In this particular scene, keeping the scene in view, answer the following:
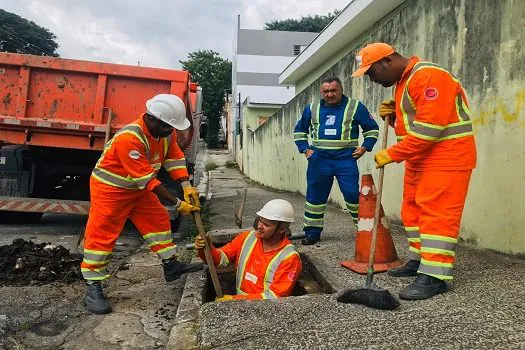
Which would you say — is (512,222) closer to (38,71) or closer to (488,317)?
(488,317)

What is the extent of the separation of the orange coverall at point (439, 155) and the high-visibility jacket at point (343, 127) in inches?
57.6

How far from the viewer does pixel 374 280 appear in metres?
3.29

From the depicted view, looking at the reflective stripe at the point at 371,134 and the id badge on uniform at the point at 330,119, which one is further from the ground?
the id badge on uniform at the point at 330,119

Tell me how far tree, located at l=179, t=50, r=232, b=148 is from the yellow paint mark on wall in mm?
34047

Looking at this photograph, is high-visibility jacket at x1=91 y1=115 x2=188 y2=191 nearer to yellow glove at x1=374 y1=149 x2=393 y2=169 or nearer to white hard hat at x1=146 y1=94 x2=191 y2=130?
white hard hat at x1=146 y1=94 x2=191 y2=130

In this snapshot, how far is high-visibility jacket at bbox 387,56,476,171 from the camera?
2803mm

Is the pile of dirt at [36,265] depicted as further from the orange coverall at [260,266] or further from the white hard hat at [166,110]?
the white hard hat at [166,110]

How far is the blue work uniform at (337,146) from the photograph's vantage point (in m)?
4.42

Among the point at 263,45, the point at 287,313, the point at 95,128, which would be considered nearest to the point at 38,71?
the point at 95,128

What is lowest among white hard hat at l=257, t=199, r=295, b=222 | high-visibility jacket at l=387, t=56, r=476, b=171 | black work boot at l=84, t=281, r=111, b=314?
black work boot at l=84, t=281, r=111, b=314

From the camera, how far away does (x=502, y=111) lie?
12.7 ft

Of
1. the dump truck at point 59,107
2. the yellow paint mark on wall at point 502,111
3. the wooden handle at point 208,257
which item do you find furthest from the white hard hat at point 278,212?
the dump truck at point 59,107

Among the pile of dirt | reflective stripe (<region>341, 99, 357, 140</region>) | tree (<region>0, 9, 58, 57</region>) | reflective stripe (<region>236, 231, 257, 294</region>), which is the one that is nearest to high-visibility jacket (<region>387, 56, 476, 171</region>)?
reflective stripe (<region>236, 231, 257, 294</region>)

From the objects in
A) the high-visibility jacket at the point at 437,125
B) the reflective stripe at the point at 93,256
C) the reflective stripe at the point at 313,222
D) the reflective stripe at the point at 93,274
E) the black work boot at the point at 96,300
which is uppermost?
the high-visibility jacket at the point at 437,125
